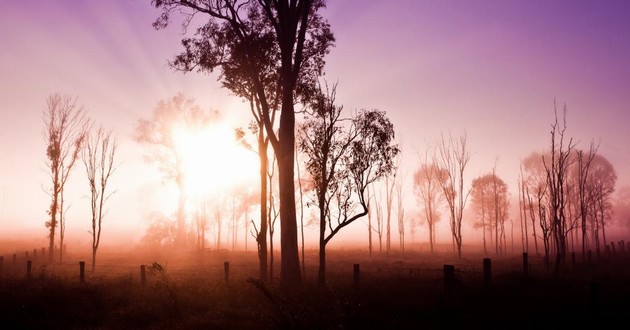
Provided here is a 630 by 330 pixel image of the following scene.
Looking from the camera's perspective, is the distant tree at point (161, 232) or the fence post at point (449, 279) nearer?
the fence post at point (449, 279)

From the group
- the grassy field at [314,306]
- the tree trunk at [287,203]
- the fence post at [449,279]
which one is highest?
the tree trunk at [287,203]

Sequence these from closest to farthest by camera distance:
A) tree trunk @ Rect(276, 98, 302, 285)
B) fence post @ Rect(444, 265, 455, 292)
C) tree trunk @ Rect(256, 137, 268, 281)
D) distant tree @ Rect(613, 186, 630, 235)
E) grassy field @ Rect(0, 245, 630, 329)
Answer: grassy field @ Rect(0, 245, 630, 329) → fence post @ Rect(444, 265, 455, 292) → tree trunk @ Rect(276, 98, 302, 285) → tree trunk @ Rect(256, 137, 268, 281) → distant tree @ Rect(613, 186, 630, 235)

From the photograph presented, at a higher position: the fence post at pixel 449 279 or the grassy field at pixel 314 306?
the fence post at pixel 449 279

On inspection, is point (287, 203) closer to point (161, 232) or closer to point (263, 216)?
point (263, 216)

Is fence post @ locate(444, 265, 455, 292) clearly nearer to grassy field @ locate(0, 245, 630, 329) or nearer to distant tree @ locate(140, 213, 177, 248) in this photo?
grassy field @ locate(0, 245, 630, 329)

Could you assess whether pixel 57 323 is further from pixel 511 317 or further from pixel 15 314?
pixel 511 317

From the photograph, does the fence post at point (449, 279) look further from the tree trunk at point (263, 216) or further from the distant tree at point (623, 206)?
the distant tree at point (623, 206)

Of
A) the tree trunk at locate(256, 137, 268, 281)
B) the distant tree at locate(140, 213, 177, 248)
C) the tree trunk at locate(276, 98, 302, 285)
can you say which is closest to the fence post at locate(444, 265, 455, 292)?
the tree trunk at locate(276, 98, 302, 285)

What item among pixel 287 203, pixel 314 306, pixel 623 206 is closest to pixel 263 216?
pixel 287 203

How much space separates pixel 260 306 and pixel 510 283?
10.1m

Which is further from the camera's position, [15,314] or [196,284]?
[196,284]

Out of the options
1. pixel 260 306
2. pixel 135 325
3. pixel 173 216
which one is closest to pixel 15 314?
pixel 135 325

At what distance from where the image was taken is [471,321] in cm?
980

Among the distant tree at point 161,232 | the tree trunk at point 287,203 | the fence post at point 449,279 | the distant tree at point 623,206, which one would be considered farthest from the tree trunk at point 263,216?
the distant tree at point 623,206
